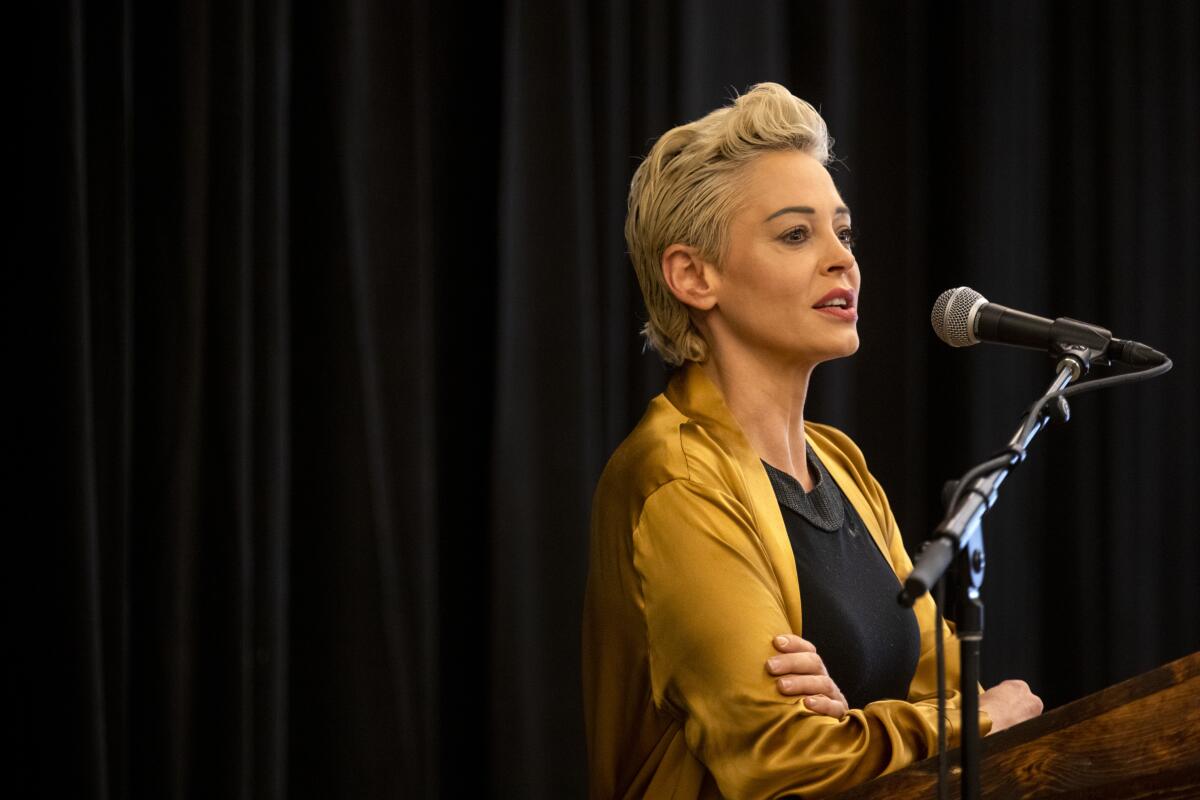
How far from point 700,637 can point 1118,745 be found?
49 centimetres

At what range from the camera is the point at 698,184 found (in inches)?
73.1

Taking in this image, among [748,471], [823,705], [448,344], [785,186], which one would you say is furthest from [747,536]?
[448,344]

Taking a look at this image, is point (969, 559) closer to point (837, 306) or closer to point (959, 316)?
point (959, 316)

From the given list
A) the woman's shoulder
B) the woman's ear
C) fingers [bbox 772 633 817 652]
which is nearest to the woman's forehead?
the woman's ear

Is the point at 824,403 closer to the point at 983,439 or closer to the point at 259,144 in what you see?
the point at 983,439

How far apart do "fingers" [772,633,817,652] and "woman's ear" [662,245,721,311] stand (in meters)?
0.49

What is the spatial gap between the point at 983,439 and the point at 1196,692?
1982 mm

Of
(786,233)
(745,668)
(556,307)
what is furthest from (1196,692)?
(556,307)

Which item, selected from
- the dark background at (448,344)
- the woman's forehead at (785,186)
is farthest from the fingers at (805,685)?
the dark background at (448,344)

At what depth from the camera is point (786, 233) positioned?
1.83m

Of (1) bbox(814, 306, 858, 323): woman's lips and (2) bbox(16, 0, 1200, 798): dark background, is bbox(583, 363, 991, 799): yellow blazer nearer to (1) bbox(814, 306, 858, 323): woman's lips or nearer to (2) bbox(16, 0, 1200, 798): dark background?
(1) bbox(814, 306, 858, 323): woman's lips

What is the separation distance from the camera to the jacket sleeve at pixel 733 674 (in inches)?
60.3

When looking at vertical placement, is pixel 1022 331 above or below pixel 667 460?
above

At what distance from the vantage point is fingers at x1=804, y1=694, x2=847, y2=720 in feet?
5.09
